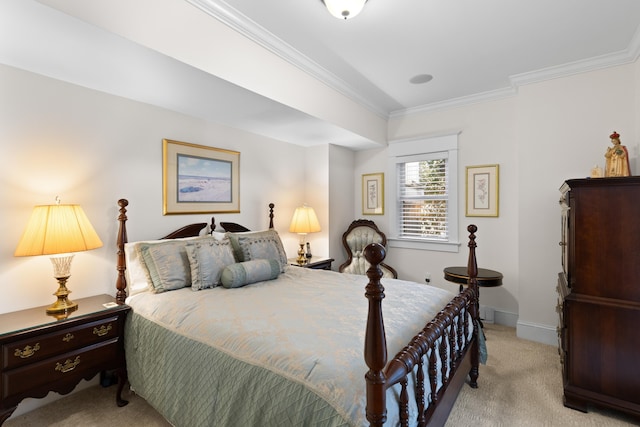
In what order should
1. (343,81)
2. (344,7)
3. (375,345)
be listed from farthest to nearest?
(343,81) < (344,7) < (375,345)

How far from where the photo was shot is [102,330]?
2.07 meters

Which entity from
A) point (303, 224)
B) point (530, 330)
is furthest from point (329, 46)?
point (530, 330)

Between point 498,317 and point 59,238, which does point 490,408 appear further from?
point 59,238

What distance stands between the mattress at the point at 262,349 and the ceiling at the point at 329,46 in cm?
159

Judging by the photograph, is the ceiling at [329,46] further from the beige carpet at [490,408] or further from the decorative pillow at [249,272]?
the beige carpet at [490,408]

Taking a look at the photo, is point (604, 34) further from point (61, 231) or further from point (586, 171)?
point (61, 231)

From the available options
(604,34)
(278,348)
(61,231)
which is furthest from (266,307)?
(604,34)

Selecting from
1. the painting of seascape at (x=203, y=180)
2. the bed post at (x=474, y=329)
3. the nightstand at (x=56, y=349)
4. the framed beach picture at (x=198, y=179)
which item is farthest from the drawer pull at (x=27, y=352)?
the bed post at (x=474, y=329)

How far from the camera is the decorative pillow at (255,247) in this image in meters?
2.86

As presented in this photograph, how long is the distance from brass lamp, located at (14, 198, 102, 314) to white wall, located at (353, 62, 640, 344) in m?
3.72

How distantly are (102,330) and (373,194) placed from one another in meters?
3.52

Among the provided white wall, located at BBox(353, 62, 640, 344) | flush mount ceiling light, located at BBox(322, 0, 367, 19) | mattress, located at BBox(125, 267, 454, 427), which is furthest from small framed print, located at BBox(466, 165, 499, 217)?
flush mount ceiling light, located at BBox(322, 0, 367, 19)

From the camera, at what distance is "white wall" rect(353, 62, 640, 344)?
288cm

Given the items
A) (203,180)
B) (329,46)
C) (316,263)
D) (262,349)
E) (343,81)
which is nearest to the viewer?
(262,349)
